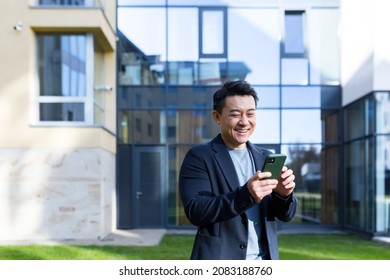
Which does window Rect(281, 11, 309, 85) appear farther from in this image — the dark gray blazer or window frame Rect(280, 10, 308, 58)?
the dark gray blazer

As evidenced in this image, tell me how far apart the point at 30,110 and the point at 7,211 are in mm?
988

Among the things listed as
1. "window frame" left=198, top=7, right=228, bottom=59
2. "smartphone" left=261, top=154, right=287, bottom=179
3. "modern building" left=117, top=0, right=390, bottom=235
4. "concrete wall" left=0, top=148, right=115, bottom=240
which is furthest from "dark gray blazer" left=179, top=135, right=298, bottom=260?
"window frame" left=198, top=7, right=228, bottom=59

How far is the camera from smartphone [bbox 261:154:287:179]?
85 centimetres

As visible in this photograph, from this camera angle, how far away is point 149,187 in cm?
557

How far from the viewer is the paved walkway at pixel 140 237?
413cm

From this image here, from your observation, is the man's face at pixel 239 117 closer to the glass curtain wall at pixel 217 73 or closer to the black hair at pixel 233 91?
the black hair at pixel 233 91

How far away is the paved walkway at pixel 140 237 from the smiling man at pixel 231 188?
3.10 meters

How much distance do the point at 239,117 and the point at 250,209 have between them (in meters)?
0.21

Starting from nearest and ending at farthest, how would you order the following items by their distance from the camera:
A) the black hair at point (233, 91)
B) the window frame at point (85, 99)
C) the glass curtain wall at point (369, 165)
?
the black hair at point (233, 91), the window frame at point (85, 99), the glass curtain wall at point (369, 165)

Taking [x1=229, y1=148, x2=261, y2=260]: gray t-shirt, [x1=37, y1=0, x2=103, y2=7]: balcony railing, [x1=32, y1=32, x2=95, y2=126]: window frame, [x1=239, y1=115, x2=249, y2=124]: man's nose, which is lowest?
[x1=229, y1=148, x2=261, y2=260]: gray t-shirt

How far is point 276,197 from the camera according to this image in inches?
38.1

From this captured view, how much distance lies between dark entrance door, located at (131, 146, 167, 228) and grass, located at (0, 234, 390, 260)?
83cm

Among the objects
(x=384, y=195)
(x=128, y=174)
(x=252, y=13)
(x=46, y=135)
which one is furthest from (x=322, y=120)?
(x=46, y=135)

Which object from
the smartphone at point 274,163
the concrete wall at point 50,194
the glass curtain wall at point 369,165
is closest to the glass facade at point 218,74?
the glass curtain wall at point 369,165
